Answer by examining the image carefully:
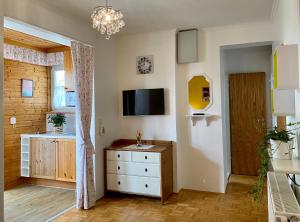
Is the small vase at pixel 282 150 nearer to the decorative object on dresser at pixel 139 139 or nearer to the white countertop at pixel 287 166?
the white countertop at pixel 287 166

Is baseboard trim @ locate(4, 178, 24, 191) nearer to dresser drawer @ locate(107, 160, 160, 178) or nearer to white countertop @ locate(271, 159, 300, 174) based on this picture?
dresser drawer @ locate(107, 160, 160, 178)

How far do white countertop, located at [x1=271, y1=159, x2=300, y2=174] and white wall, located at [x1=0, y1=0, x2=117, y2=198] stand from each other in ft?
8.67

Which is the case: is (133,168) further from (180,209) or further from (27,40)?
(27,40)

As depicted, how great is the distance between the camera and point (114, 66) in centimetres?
439

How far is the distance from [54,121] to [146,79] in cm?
194

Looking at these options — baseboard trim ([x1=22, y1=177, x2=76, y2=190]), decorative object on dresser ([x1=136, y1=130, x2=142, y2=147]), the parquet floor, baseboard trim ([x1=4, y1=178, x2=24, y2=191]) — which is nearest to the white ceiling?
decorative object on dresser ([x1=136, y1=130, x2=142, y2=147])

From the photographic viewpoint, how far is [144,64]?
427cm

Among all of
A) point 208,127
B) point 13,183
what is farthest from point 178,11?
point 13,183

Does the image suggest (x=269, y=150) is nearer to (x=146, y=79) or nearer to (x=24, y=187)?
(x=146, y=79)

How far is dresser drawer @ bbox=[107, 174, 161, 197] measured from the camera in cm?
366

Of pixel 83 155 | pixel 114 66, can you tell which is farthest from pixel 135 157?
pixel 114 66

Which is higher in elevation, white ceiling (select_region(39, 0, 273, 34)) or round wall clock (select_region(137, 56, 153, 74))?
white ceiling (select_region(39, 0, 273, 34))

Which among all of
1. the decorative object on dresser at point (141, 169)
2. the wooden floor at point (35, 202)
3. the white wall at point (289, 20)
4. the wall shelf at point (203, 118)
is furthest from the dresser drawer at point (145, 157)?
the white wall at point (289, 20)

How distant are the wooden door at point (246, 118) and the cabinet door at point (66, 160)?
3.14 metres
